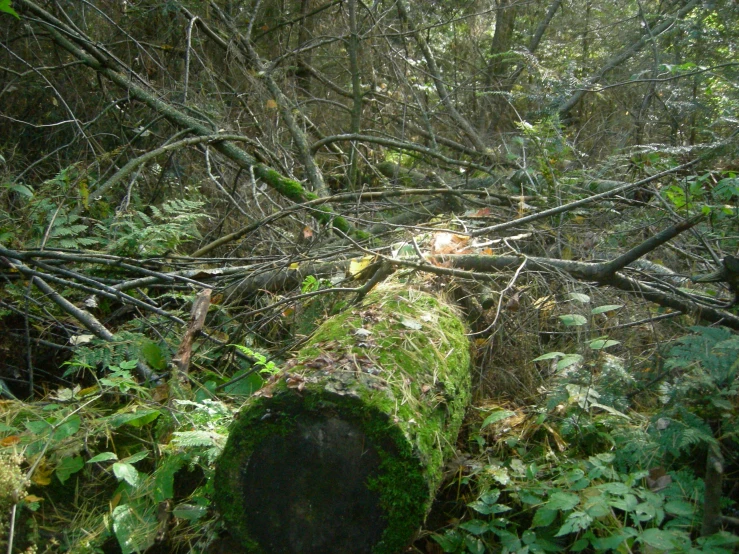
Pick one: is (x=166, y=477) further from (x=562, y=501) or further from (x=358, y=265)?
(x=358, y=265)

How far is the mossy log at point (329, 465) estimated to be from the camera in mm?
2219

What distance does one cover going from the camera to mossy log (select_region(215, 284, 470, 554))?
87.4 inches

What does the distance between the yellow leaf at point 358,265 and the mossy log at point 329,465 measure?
1408mm

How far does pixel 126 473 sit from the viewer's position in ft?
8.74

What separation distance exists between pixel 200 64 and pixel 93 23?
1002 mm

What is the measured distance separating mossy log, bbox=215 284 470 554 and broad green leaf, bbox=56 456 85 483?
98 centimetres

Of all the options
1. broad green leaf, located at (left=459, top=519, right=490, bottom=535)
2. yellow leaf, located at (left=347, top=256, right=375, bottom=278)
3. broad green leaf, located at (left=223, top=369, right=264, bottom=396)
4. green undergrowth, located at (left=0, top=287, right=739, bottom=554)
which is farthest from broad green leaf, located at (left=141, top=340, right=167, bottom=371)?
broad green leaf, located at (left=459, top=519, right=490, bottom=535)

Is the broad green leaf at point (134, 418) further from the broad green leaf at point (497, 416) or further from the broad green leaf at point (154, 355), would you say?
the broad green leaf at point (497, 416)

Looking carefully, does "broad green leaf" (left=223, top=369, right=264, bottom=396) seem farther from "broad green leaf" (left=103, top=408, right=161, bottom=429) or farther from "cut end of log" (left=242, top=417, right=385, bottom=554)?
"cut end of log" (left=242, top=417, right=385, bottom=554)

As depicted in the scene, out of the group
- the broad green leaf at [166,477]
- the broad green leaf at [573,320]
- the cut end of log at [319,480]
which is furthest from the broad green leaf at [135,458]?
the broad green leaf at [573,320]

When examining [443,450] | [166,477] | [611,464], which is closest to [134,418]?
[166,477]

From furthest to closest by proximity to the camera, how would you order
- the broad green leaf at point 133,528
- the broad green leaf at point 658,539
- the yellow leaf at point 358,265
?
the yellow leaf at point 358,265 < the broad green leaf at point 133,528 < the broad green leaf at point 658,539

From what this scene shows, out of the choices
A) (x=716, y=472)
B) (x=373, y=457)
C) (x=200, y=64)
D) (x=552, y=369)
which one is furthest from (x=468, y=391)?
(x=200, y=64)

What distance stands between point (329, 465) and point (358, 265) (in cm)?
175
